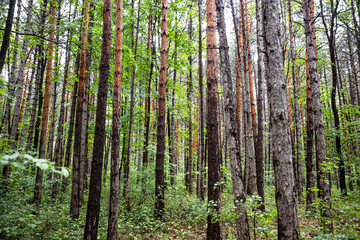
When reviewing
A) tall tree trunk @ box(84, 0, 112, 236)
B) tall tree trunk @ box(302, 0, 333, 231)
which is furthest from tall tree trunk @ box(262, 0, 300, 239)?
tall tree trunk @ box(84, 0, 112, 236)

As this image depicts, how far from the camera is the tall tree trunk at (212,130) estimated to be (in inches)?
195

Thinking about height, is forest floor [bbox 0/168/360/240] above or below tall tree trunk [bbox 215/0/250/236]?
below

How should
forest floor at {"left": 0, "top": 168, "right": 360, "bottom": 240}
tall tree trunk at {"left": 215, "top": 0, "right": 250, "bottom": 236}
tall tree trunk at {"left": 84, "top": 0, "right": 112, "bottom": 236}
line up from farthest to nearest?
forest floor at {"left": 0, "top": 168, "right": 360, "bottom": 240} → tall tree trunk at {"left": 84, "top": 0, "right": 112, "bottom": 236} → tall tree trunk at {"left": 215, "top": 0, "right": 250, "bottom": 236}

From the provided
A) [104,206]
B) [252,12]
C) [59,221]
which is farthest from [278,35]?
[252,12]

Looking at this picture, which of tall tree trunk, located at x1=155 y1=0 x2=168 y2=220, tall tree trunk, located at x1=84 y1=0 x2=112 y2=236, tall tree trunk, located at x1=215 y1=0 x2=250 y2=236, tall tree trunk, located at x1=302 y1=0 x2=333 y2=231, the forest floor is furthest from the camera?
tall tree trunk, located at x1=155 y1=0 x2=168 y2=220

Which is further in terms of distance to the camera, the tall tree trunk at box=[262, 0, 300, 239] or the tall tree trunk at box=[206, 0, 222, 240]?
the tall tree trunk at box=[206, 0, 222, 240]

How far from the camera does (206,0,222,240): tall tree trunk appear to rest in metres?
4.96

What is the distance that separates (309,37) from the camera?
6.58 m

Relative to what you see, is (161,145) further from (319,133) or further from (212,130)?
(319,133)

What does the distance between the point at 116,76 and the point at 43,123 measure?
5.21 metres

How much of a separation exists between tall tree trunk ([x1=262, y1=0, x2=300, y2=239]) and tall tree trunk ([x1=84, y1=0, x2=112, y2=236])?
4.36m

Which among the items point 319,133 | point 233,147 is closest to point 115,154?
point 233,147

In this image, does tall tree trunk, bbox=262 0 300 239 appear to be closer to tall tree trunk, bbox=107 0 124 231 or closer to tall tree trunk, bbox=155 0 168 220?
tall tree trunk, bbox=107 0 124 231

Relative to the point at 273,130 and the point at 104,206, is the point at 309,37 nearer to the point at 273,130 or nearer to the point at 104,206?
the point at 273,130
